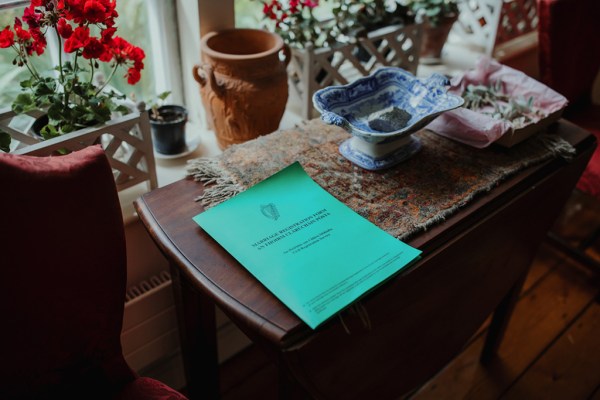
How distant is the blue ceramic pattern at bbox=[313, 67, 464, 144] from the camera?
1.01 metres

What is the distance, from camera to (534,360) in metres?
1.62

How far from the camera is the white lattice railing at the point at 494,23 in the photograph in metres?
1.80

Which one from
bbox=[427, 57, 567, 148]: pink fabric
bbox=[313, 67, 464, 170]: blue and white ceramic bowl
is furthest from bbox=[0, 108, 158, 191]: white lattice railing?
bbox=[427, 57, 567, 148]: pink fabric

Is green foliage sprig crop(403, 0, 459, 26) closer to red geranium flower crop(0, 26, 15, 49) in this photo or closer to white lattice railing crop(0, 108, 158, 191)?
white lattice railing crop(0, 108, 158, 191)

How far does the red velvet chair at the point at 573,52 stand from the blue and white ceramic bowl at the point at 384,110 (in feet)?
1.90

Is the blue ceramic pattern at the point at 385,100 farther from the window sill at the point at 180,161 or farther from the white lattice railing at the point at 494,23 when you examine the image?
the white lattice railing at the point at 494,23

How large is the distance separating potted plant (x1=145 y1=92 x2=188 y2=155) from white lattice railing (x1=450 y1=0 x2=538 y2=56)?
1.10 meters

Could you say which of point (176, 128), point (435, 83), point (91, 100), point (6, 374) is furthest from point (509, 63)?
point (6, 374)

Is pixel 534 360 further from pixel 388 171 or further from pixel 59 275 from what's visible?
pixel 59 275

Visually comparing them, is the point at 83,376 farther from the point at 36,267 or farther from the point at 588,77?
the point at 588,77

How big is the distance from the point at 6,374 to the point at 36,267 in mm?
167

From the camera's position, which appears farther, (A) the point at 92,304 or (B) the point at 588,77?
(B) the point at 588,77

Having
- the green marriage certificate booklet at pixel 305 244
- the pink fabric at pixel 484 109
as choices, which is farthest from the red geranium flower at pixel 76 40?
the pink fabric at pixel 484 109

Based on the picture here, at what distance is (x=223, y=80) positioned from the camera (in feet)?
3.96
